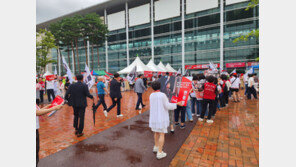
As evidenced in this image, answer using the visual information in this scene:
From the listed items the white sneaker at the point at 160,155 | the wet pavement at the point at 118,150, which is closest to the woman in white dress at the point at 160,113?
the white sneaker at the point at 160,155

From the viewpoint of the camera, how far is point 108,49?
4438 cm

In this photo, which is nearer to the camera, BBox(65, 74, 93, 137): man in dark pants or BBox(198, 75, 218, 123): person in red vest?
BBox(65, 74, 93, 137): man in dark pants

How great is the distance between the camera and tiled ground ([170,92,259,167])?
3051 mm

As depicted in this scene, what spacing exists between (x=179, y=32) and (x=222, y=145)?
109 ft

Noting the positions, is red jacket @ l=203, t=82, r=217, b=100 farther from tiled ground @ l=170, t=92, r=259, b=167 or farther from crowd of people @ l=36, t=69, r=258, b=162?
tiled ground @ l=170, t=92, r=259, b=167

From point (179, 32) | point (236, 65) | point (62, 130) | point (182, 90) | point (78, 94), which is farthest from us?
point (179, 32)

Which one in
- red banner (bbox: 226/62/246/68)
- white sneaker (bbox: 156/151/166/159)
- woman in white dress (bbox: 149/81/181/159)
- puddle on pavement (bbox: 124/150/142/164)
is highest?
red banner (bbox: 226/62/246/68)

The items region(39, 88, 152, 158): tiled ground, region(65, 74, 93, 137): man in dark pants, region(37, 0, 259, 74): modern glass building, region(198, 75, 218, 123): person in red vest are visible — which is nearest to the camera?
region(39, 88, 152, 158): tiled ground

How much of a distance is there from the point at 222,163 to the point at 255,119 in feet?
12.0

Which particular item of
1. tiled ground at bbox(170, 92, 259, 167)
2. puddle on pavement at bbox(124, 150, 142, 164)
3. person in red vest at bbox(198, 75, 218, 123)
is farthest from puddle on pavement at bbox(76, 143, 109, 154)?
person in red vest at bbox(198, 75, 218, 123)

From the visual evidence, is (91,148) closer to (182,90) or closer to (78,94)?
(78,94)

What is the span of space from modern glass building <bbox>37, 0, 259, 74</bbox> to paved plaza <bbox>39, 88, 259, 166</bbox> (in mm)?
18918

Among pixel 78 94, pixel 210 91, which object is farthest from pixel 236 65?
pixel 78 94

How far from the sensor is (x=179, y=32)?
111ft
